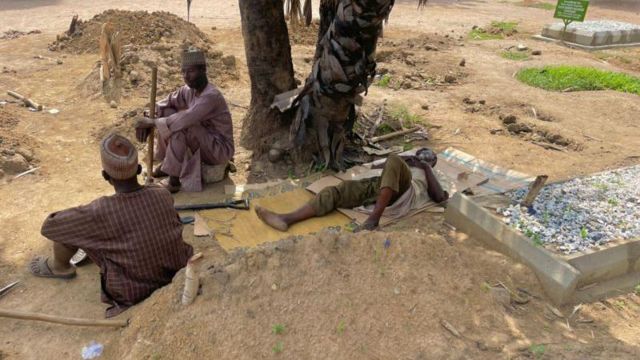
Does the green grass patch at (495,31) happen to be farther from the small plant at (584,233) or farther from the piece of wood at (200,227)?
the piece of wood at (200,227)

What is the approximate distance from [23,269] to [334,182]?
2.87 meters

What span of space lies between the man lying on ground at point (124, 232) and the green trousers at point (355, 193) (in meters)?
1.50

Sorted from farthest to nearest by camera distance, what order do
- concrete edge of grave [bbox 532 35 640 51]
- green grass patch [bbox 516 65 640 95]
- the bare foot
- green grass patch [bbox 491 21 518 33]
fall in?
green grass patch [bbox 491 21 518 33]
concrete edge of grave [bbox 532 35 640 51]
green grass patch [bbox 516 65 640 95]
the bare foot

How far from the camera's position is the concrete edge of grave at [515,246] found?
3254 mm

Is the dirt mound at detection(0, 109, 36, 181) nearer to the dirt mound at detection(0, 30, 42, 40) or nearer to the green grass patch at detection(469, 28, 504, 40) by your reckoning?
the dirt mound at detection(0, 30, 42, 40)

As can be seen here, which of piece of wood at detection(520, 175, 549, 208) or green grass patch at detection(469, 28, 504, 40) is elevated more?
green grass patch at detection(469, 28, 504, 40)

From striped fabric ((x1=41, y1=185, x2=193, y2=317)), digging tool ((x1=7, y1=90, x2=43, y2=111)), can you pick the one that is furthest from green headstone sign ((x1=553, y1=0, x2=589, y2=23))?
striped fabric ((x1=41, y1=185, x2=193, y2=317))

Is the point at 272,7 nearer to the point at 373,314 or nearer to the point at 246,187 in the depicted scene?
the point at 246,187

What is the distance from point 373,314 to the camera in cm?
296

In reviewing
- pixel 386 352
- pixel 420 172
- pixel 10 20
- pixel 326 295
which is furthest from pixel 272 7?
pixel 10 20

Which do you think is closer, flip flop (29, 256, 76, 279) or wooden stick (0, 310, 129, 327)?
wooden stick (0, 310, 129, 327)

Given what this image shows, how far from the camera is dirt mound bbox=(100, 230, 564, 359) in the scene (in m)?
2.73

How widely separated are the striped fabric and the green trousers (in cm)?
151

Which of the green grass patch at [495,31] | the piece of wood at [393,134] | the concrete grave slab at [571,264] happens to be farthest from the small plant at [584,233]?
the green grass patch at [495,31]
